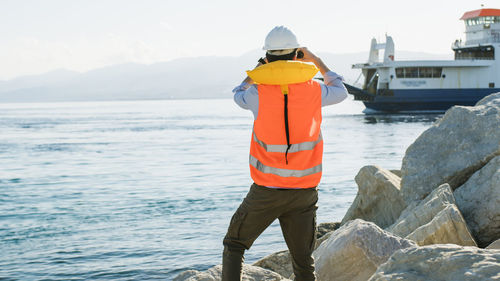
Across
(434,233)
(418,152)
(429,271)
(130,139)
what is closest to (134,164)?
(130,139)

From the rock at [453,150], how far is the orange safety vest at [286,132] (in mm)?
3497

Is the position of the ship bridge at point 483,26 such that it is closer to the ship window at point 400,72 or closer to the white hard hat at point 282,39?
the ship window at point 400,72

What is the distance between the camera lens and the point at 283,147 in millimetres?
3225

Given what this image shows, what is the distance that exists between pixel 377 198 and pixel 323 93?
4.33 metres

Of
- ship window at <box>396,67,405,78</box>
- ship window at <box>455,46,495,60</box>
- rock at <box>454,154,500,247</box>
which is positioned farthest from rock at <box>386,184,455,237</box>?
ship window at <box>455,46,495,60</box>

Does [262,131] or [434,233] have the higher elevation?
[262,131]

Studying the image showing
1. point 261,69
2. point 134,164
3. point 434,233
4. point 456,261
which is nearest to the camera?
point 456,261

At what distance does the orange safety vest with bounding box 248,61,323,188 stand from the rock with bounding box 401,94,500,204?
3.50 meters

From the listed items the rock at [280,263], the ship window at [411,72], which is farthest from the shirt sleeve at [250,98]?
the ship window at [411,72]

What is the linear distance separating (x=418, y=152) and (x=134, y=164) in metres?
15.4

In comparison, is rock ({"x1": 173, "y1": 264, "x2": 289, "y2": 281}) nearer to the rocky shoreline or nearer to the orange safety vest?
the rocky shoreline

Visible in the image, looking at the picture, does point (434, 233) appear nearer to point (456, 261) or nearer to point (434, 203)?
point (434, 203)

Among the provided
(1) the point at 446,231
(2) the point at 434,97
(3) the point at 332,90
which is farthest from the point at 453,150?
(2) the point at 434,97

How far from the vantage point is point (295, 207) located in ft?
10.9
